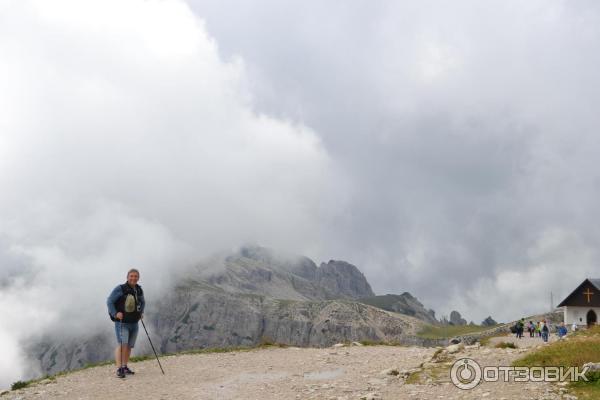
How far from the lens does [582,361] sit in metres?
14.8

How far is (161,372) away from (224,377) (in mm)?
3071

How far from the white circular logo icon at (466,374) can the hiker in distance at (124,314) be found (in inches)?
450

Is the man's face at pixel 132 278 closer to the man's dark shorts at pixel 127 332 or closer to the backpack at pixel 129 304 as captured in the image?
the backpack at pixel 129 304

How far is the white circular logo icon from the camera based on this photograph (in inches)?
574

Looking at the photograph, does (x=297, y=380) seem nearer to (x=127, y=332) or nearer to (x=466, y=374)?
(x=466, y=374)

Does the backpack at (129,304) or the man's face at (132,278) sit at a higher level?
the man's face at (132,278)

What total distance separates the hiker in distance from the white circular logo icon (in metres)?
11.4

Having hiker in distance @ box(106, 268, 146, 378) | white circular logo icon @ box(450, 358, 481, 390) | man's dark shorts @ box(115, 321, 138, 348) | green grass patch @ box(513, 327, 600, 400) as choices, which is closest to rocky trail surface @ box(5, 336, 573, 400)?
white circular logo icon @ box(450, 358, 481, 390)

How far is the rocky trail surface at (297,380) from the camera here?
46.3 feet

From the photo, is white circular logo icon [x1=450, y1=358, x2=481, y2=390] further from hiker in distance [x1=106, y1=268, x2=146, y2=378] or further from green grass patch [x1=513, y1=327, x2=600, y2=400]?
hiker in distance [x1=106, y1=268, x2=146, y2=378]

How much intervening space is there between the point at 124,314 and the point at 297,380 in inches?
269

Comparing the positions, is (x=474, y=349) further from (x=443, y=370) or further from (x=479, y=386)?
(x=479, y=386)

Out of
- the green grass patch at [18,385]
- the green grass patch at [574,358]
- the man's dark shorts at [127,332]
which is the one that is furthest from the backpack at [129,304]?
the green grass patch at [574,358]

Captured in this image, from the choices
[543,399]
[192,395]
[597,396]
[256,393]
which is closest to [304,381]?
[256,393]
